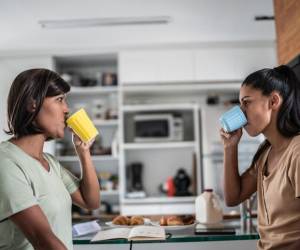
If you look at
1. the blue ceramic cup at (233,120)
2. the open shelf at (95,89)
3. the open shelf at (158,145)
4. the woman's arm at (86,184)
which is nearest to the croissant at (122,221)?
the woman's arm at (86,184)

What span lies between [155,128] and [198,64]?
2.72 feet

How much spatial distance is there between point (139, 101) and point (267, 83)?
9.86 ft

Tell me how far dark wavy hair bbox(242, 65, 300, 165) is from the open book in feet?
1.99

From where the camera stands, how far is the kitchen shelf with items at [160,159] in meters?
3.77

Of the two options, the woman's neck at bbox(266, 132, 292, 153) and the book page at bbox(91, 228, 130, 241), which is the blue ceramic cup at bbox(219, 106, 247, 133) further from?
the book page at bbox(91, 228, 130, 241)

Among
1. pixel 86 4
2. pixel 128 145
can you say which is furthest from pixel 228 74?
pixel 86 4

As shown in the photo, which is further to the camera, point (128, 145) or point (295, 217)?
point (128, 145)

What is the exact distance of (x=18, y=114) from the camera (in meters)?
1.03

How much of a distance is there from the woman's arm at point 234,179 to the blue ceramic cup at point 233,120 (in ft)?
0.12

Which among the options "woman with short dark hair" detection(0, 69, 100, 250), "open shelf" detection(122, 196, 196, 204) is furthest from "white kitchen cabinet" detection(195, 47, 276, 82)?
"woman with short dark hair" detection(0, 69, 100, 250)

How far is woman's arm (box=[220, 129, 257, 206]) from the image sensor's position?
4.44 feet

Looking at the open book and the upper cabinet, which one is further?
the upper cabinet

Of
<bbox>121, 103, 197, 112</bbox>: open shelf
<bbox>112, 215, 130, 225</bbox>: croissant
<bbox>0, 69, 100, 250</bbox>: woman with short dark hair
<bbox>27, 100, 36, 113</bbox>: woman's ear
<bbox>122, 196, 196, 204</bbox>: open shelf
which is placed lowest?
<bbox>122, 196, 196, 204</bbox>: open shelf

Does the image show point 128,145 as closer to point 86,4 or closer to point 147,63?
point 147,63
